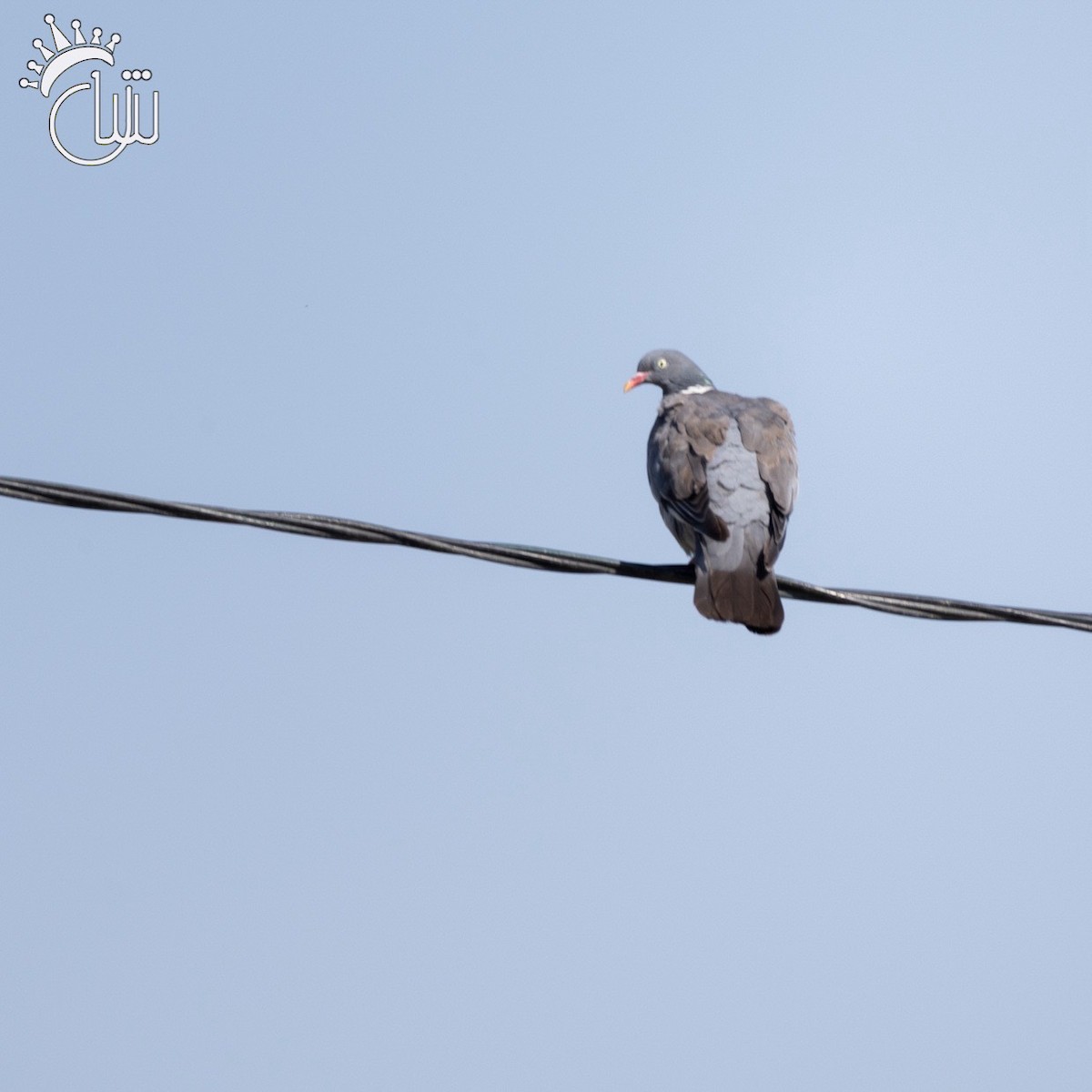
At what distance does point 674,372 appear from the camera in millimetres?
8484

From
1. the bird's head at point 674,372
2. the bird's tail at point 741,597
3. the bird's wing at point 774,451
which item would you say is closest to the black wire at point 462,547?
the bird's tail at point 741,597

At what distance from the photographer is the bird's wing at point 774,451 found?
6293mm

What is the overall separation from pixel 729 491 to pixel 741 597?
24.1 inches

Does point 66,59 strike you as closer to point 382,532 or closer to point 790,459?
point 790,459

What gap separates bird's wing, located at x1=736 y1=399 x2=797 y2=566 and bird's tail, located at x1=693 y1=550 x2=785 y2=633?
0.16 metres

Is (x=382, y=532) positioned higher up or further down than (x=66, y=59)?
further down

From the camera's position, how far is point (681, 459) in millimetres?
6598

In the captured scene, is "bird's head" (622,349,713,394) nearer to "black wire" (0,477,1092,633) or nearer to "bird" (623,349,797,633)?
"bird" (623,349,797,633)

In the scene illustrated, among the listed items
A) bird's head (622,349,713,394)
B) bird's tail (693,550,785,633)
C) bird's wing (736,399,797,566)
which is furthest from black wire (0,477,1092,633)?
bird's head (622,349,713,394)

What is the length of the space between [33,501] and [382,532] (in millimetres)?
827

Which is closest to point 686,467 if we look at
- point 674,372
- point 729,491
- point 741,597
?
point 729,491

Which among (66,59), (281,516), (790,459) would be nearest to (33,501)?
(281,516)

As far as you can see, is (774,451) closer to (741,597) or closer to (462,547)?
(741,597)

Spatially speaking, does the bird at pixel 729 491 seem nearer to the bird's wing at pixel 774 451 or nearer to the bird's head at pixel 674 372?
the bird's wing at pixel 774 451
